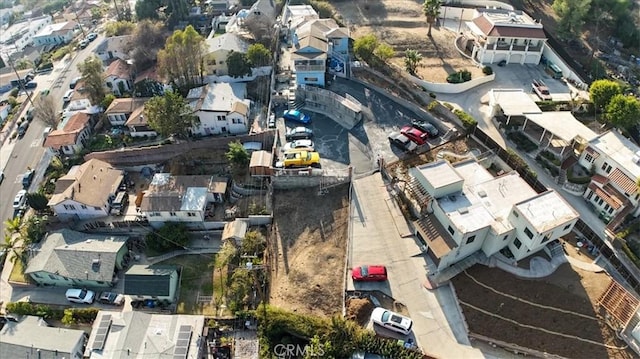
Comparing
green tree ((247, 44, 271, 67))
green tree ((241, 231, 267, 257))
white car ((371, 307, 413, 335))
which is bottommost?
green tree ((241, 231, 267, 257))

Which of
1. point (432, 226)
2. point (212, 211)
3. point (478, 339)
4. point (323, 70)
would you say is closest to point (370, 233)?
point (432, 226)

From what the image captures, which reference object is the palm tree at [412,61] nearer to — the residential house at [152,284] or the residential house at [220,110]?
the residential house at [220,110]

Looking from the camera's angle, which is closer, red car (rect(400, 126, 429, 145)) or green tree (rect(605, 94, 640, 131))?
green tree (rect(605, 94, 640, 131))

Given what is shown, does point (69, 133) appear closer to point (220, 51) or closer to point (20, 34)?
point (220, 51)

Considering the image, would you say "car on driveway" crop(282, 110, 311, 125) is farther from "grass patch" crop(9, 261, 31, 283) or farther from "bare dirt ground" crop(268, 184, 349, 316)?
"grass patch" crop(9, 261, 31, 283)

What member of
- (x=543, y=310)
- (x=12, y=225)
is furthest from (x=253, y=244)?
(x=12, y=225)

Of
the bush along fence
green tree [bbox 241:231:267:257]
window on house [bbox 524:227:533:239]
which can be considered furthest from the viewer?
green tree [bbox 241:231:267:257]

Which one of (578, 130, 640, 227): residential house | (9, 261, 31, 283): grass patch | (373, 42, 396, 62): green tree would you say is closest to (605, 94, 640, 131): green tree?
(578, 130, 640, 227): residential house
